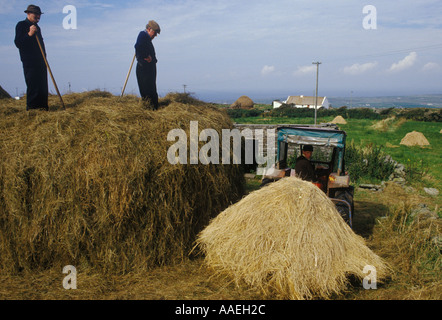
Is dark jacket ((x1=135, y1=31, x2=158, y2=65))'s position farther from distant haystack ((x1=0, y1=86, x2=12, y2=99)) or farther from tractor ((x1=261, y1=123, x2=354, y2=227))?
distant haystack ((x1=0, y1=86, x2=12, y2=99))

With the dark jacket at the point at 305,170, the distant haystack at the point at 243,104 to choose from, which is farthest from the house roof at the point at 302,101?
the dark jacket at the point at 305,170

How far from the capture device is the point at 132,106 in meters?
7.66

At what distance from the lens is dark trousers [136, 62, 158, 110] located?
27.4 ft

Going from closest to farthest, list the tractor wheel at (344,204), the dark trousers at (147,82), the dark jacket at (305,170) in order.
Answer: the tractor wheel at (344,204), the dark jacket at (305,170), the dark trousers at (147,82)

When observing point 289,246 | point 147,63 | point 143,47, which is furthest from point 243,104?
point 289,246

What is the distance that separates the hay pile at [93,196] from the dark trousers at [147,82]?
1.83m

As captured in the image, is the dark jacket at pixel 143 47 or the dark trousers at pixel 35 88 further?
the dark jacket at pixel 143 47

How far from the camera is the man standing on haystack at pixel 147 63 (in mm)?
8203

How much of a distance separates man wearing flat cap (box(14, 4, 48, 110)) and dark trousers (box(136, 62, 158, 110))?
2072 millimetres

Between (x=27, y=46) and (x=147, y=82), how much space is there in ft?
8.62

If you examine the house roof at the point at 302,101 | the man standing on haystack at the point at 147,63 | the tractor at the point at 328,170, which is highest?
the house roof at the point at 302,101

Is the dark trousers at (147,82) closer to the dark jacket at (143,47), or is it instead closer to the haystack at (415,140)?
the dark jacket at (143,47)

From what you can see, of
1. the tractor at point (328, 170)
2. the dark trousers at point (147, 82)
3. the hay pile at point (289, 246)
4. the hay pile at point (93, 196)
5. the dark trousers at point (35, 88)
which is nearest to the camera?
the hay pile at point (289, 246)

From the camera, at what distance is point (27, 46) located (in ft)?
25.3
